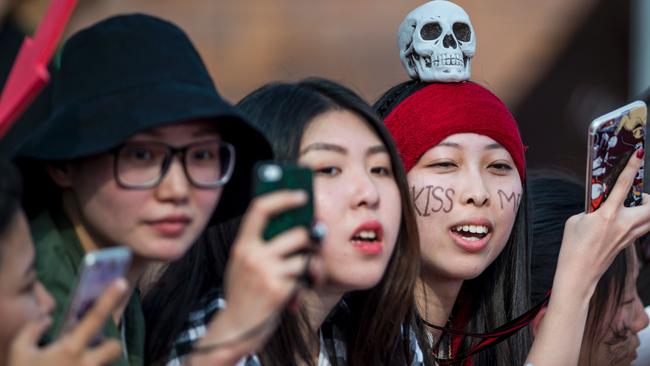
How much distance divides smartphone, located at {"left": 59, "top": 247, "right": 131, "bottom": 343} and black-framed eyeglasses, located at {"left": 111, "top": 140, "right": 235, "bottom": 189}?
0.72 feet

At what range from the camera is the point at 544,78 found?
21.6ft

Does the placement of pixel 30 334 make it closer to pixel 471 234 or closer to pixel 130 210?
pixel 130 210

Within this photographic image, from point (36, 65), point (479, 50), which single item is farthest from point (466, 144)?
point (479, 50)

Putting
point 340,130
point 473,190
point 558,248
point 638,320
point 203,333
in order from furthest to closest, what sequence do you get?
point 558,248
point 638,320
point 473,190
point 340,130
point 203,333

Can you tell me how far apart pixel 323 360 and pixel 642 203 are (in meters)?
0.90

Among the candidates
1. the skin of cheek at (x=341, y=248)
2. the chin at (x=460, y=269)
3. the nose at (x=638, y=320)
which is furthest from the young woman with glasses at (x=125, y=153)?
the nose at (x=638, y=320)

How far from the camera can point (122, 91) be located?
2.09 m

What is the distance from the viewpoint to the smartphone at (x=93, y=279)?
1.81 m

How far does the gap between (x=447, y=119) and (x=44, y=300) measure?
51.0 inches

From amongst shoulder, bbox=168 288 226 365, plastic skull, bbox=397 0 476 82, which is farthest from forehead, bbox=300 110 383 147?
plastic skull, bbox=397 0 476 82

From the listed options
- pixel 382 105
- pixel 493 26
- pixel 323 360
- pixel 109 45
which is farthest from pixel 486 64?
pixel 109 45

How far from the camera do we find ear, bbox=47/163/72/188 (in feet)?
7.06

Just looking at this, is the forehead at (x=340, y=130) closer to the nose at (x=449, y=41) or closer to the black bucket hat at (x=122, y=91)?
the black bucket hat at (x=122, y=91)

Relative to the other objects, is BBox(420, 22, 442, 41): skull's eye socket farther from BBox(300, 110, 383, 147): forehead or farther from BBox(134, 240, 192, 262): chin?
BBox(134, 240, 192, 262): chin
